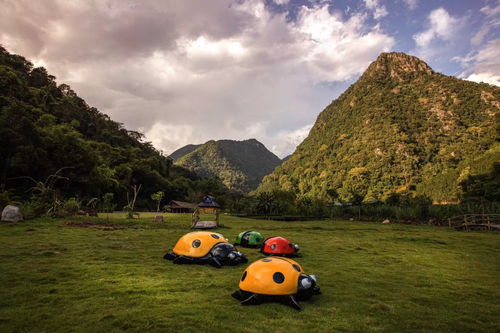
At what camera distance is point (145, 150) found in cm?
9362

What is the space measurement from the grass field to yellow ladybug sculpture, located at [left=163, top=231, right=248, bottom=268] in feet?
1.25

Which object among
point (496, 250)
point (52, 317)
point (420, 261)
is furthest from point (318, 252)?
point (52, 317)

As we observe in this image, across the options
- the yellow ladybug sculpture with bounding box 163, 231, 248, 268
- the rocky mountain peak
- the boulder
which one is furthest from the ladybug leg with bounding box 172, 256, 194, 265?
the rocky mountain peak

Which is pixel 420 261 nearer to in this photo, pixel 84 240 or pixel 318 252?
pixel 318 252

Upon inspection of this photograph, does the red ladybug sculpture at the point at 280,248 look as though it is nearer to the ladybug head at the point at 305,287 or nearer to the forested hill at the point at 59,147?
the ladybug head at the point at 305,287

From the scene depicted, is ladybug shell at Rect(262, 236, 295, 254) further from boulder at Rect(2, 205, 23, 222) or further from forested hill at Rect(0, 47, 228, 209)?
forested hill at Rect(0, 47, 228, 209)

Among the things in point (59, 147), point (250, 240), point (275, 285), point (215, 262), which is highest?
point (59, 147)

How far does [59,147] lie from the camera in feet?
118

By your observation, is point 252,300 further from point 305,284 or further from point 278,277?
point 305,284

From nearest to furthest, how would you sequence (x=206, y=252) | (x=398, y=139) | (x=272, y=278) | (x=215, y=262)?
(x=272, y=278) → (x=215, y=262) → (x=206, y=252) → (x=398, y=139)

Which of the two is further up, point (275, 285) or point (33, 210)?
point (33, 210)

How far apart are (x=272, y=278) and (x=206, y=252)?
3795 millimetres

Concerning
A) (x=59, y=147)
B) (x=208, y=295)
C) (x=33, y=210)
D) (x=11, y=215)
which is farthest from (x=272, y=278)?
(x=59, y=147)

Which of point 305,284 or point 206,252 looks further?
point 206,252
